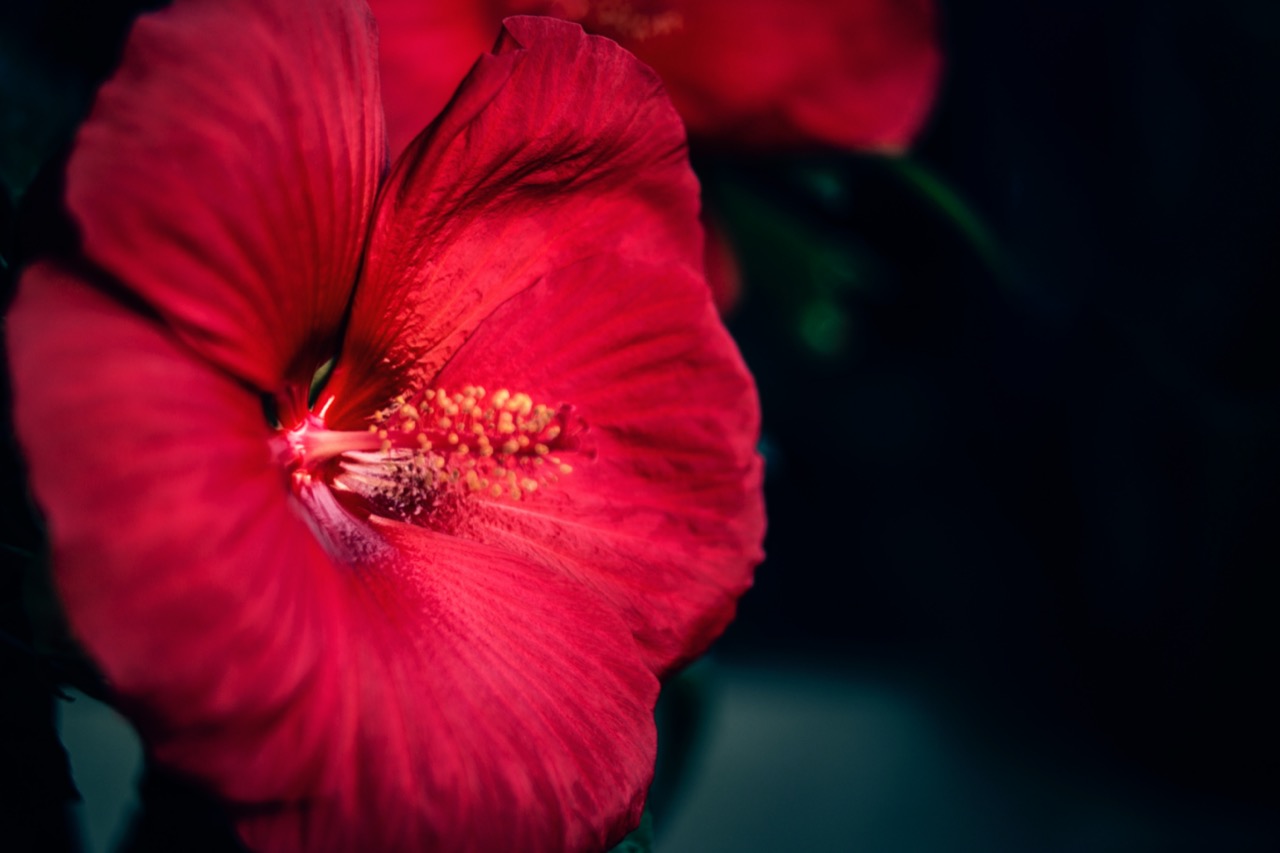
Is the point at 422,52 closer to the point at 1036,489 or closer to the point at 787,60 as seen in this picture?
the point at 787,60

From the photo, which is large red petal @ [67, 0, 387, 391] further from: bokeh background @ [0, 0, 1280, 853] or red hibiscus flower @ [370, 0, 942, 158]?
bokeh background @ [0, 0, 1280, 853]

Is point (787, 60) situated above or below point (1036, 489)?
above

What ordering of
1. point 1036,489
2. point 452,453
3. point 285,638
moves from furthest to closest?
point 1036,489
point 452,453
point 285,638

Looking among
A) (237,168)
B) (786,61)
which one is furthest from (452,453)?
(786,61)

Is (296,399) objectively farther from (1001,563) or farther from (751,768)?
(1001,563)

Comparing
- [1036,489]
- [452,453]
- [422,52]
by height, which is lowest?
[1036,489]

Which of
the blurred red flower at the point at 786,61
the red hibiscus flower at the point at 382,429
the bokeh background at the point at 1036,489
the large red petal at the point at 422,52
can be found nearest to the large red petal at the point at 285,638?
the red hibiscus flower at the point at 382,429

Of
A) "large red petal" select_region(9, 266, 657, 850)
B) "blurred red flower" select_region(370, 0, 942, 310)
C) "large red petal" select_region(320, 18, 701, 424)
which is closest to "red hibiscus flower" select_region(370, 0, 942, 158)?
"blurred red flower" select_region(370, 0, 942, 310)
